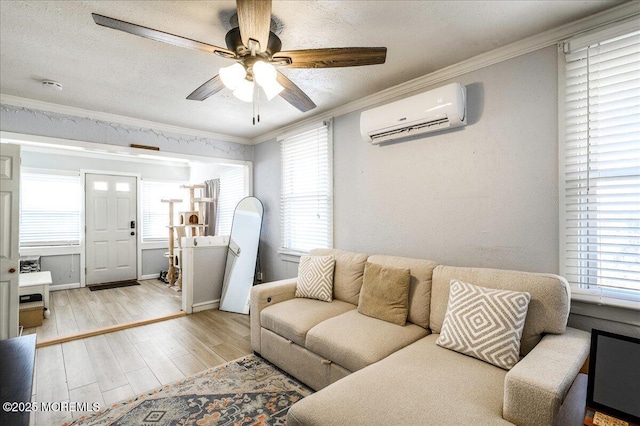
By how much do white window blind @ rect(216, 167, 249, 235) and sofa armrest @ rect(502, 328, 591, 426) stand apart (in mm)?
4666

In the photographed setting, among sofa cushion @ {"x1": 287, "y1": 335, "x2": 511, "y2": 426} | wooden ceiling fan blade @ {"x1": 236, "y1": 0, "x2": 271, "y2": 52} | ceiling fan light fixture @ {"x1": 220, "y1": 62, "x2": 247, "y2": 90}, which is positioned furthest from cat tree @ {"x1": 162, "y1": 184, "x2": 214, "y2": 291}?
sofa cushion @ {"x1": 287, "y1": 335, "x2": 511, "y2": 426}

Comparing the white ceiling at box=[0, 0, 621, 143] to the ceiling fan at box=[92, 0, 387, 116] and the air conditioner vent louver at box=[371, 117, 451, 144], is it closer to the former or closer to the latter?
the ceiling fan at box=[92, 0, 387, 116]

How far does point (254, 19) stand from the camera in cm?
130

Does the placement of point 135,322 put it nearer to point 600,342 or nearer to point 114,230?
point 114,230

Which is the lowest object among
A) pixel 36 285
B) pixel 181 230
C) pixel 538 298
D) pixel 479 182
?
pixel 36 285

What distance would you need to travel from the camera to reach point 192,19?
1807 millimetres

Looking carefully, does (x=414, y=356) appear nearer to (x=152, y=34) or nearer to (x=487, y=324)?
(x=487, y=324)

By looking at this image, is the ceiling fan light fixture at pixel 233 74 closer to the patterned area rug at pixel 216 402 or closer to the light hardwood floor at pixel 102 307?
the patterned area rug at pixel 216 402

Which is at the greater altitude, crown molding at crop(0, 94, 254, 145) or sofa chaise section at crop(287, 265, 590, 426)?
crown molding at crop(0, 94, 254, 145)

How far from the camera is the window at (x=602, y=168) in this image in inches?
67.1

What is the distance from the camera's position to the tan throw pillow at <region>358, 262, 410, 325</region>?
2223 mm

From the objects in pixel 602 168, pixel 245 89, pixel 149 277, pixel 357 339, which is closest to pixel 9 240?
pixel 245 89

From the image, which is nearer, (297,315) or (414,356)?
(414,356)

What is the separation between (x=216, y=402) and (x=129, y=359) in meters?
1.20
